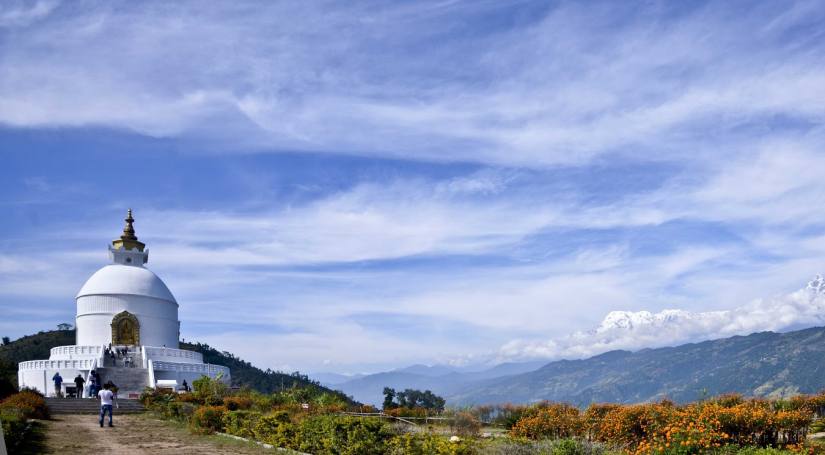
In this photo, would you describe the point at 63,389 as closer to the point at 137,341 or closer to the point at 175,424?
the point at 137,341

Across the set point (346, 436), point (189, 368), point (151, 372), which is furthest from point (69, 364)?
point (346, 436)

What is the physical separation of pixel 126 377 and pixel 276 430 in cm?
3241

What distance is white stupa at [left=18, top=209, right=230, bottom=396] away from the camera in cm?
4931

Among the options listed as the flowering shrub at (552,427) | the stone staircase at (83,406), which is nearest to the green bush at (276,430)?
the flowering shrub at (552,427)

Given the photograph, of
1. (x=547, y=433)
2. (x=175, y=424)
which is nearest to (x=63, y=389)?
(x=175, y=424)

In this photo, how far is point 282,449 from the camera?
1930cm

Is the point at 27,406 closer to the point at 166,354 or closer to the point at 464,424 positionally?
the point at 464,424

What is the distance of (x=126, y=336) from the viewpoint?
188ft

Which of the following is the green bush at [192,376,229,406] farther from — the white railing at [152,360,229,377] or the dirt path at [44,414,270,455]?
the white railing at [152,360,229,377]

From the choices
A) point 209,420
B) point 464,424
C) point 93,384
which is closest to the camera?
point 464,424

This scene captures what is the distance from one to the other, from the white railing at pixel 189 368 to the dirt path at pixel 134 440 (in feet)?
68.7

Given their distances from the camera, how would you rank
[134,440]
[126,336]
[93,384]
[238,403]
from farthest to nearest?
[126,336]
[93,384]
[238,403]
[134,440]

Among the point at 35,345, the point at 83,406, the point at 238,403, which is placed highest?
the point at 35,345

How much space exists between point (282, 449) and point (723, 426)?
1069cm
